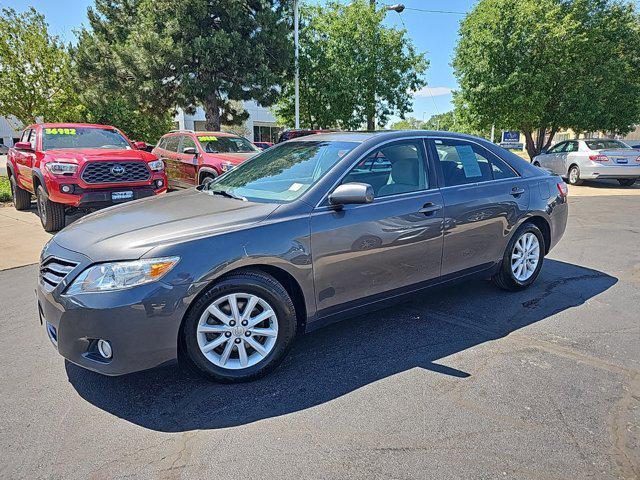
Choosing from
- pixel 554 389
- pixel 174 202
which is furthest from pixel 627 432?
pixel 174 202

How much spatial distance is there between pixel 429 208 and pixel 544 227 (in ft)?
6.12

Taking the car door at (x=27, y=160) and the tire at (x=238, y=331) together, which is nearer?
the tire at (x=238, y=331)

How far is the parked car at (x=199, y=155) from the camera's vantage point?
10.0 m

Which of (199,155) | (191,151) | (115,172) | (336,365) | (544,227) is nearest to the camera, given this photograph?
(336,365)

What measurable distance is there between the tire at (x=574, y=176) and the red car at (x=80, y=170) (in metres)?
13.0

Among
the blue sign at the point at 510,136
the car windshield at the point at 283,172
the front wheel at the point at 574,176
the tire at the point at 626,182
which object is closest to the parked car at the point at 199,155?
the car windshield at the point at 283,172

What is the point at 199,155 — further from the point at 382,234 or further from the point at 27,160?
the point at 382,234

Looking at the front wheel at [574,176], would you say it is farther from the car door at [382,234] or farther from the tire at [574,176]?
the car door at [382,234]

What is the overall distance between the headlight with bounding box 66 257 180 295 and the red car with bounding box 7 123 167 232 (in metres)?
5.07

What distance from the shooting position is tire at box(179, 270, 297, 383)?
290cm

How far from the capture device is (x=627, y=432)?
258 cm

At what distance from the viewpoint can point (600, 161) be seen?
14266mm

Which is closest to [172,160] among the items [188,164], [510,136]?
[188,164]

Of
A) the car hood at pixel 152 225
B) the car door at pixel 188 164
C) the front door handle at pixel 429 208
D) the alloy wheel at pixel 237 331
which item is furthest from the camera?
the car door at pixel 188 164
